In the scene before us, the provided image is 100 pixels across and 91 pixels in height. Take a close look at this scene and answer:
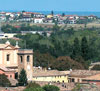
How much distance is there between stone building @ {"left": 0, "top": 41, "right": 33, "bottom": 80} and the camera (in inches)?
2514

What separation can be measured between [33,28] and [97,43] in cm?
7926

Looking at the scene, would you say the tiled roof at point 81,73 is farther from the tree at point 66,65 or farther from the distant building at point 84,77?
the tree at point 66,65

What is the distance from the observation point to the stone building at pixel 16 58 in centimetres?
6384

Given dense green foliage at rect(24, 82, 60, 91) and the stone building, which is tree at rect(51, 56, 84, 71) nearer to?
the stone building

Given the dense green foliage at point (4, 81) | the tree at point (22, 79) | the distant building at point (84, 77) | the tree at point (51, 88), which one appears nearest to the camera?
the tree at point (51, 88)

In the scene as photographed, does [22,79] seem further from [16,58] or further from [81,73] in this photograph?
[16,58]

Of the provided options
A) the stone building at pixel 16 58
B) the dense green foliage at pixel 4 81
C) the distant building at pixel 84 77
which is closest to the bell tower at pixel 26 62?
the stone building at pixel 16 58

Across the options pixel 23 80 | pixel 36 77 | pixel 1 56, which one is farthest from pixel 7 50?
pixel 23 80

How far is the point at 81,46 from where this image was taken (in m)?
94.4

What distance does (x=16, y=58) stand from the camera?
6938 cm

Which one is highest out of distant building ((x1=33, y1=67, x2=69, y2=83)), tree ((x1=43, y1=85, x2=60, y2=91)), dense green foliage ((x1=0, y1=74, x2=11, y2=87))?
tree ((x1=43, y1=85, x2=60, y2=91))

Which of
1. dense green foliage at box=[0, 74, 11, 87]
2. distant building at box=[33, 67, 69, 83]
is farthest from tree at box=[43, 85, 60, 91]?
distant building at box=[33, 67, 69, 83]

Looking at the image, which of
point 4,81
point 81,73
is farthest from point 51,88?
point 81,73

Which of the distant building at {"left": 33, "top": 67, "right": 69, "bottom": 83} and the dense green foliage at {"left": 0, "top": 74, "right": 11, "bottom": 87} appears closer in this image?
the dense green foliage at {"left": 0, "top": 74, "right": 11, "bottom": 87}
